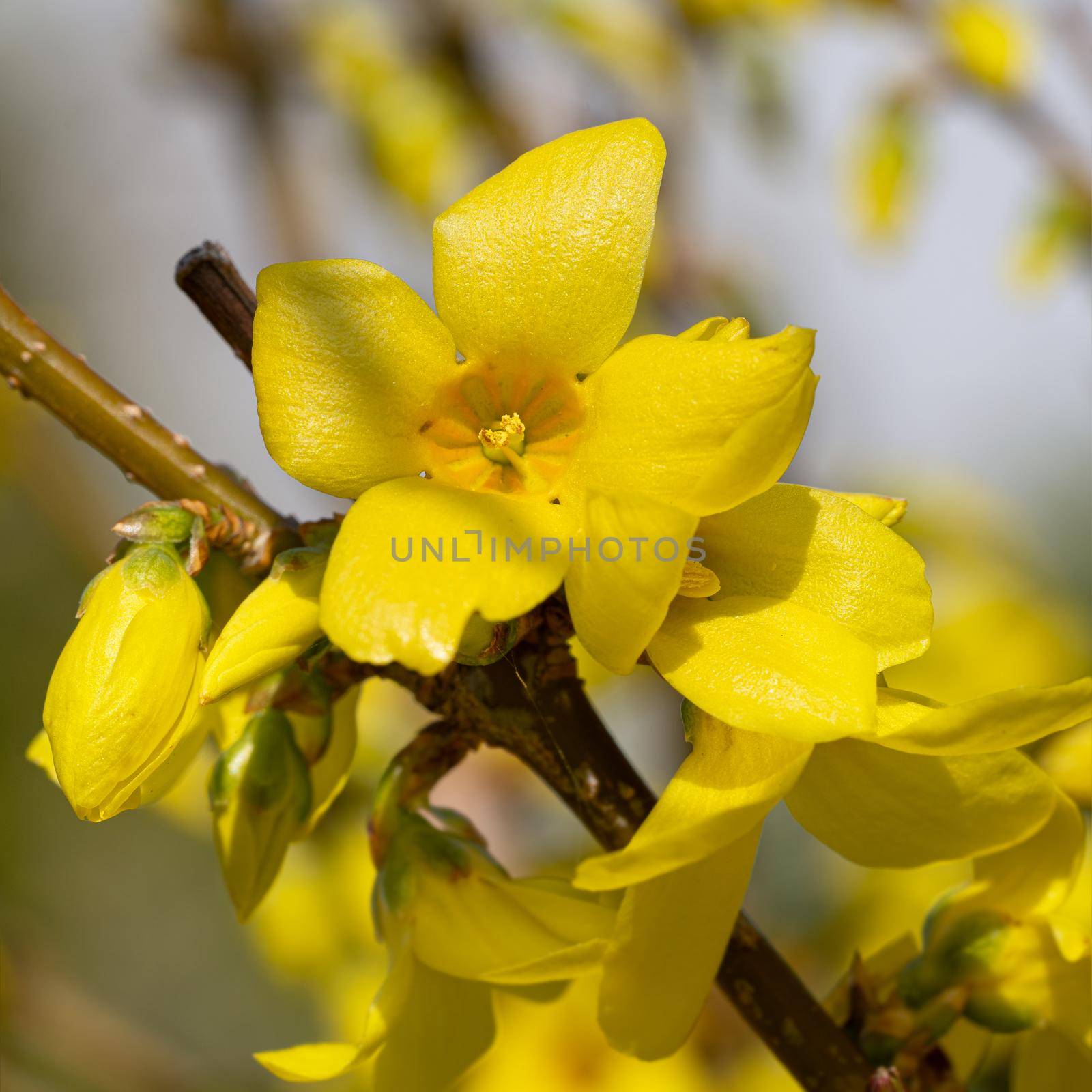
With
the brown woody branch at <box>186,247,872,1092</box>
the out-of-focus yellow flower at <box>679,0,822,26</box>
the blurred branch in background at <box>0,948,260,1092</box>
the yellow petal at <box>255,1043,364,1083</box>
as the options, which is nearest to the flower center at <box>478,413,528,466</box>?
the brown woody branch at <box>186,247,872,1092</box>

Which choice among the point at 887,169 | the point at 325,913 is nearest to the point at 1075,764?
the point at 325,913

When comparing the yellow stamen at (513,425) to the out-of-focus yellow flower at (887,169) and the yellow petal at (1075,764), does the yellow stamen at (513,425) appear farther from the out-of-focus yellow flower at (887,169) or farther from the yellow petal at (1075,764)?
the out-of-focus yellow flower at (887,169)

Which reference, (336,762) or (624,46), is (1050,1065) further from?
(624,46)

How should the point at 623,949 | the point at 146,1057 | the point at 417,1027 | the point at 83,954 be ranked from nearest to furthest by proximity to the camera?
the point at 623,949 < the point at 417,1027 < the point at 146,1057 < the point at 83,954

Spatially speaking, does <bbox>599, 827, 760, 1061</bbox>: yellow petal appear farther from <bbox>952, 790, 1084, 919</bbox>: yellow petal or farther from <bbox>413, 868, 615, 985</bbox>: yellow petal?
<bbox>952, 790, 1084, 919</bbox>: yellow petal

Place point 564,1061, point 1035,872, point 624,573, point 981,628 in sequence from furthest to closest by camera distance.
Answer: point 981,628, point 564,1061, point 1035,872, point 624,573

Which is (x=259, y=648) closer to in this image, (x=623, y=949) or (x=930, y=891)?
(x=623, y=949)

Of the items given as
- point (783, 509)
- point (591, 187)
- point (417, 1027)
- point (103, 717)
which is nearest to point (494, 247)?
point (591, 187)
